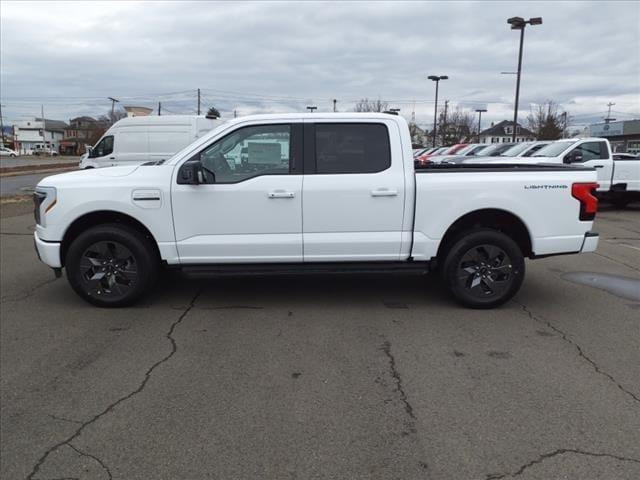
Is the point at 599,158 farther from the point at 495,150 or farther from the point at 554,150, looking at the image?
the point at 495,150

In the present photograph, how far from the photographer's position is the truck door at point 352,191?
5.27 m

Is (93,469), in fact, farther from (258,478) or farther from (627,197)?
(627,197)

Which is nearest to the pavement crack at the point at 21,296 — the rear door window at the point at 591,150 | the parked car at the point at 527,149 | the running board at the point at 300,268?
the running board at the point at 300,268

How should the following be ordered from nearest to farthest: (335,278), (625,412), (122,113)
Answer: (625,412), (335,278), (122,113)

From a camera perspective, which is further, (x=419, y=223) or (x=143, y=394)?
(x=419, y=223)

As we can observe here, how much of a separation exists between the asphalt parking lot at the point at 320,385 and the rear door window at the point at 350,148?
147 centimetres

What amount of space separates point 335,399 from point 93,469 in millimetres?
1517

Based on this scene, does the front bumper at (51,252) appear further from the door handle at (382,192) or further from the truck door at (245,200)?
the door handle at (382,192)

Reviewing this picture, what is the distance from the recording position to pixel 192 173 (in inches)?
201

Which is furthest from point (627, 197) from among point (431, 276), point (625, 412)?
point (625, 412)

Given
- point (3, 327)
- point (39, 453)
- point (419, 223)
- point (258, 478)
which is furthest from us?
point (419, 223)

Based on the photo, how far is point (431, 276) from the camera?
7023mm

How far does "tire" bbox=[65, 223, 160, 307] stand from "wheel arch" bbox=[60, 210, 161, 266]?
51 mm

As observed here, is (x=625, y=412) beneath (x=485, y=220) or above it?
beneath
